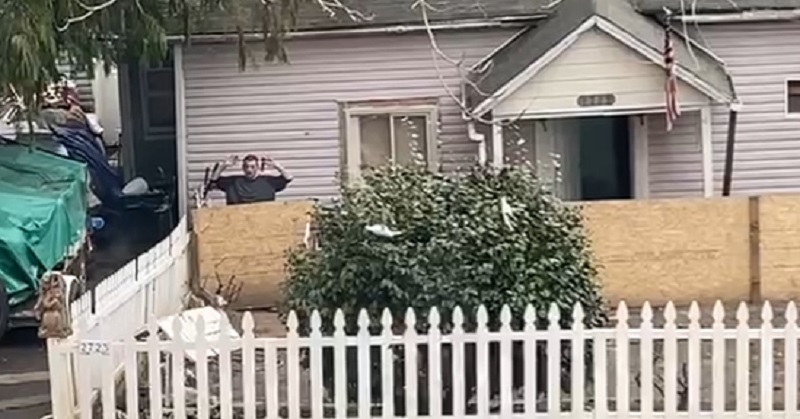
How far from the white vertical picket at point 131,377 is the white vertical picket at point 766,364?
12.3ft

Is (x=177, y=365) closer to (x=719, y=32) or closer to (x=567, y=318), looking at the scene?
(x=567, y=318)

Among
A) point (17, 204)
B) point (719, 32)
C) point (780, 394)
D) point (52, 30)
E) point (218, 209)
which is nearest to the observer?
point (780, 394)

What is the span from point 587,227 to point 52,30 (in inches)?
229

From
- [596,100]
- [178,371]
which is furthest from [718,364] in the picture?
[596,100]

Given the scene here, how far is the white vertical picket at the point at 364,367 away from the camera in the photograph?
7602 mm

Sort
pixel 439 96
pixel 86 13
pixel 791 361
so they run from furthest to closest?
1. pixel 439 96
2. pixel 86 13
3. pixel 791 361

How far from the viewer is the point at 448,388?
8148 millimetres

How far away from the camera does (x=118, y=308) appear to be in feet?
30.8

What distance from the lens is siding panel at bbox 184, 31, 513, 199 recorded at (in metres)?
16.2

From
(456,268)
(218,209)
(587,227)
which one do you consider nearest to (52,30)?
(218,209)

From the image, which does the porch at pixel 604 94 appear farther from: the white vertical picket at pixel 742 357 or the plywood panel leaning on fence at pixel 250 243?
the white vertical picket at pixel 742 357

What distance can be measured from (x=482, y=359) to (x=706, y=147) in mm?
8609

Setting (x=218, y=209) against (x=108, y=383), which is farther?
(x=218, y=209)

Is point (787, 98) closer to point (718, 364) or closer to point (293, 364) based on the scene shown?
point (718, 364)
